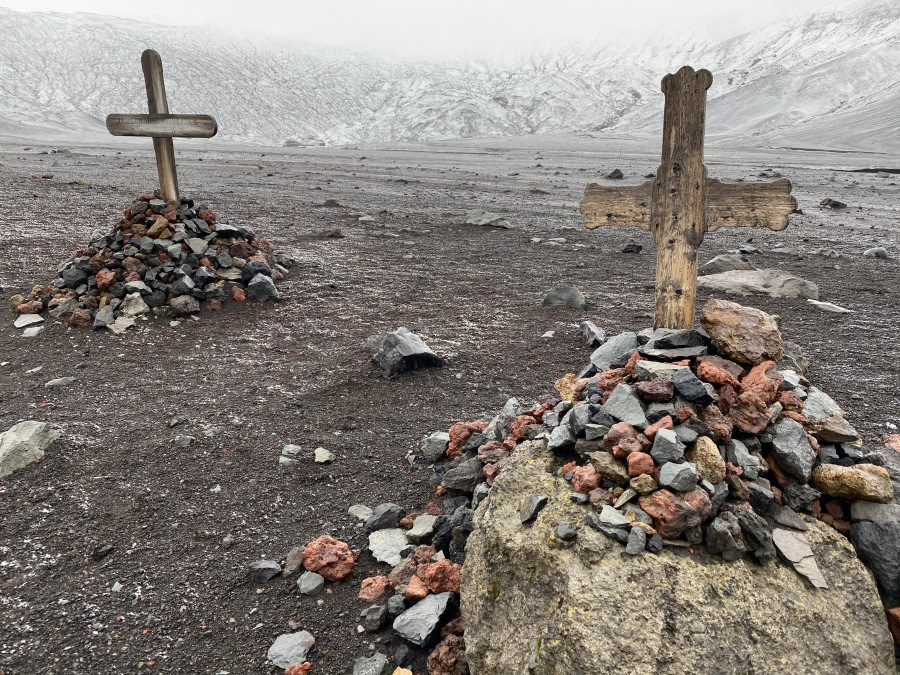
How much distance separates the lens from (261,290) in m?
7.93

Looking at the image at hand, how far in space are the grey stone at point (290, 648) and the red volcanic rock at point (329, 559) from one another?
385 mm

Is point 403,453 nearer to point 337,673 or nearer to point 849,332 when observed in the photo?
point 337,673

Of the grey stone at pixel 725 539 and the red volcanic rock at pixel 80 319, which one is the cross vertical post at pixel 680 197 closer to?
the grey stone at pixel 725 539

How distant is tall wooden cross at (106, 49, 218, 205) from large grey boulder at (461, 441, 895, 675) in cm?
770

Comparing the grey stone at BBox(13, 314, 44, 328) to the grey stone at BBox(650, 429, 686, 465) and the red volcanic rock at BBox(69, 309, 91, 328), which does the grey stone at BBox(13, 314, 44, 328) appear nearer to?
the red volcanic rock at BBox(69, 309, 91, 328)

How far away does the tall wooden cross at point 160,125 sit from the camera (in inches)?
323

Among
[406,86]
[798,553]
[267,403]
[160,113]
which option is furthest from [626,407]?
[406,86]

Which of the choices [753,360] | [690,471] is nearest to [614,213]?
[753,360]

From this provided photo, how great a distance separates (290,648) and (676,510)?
76.0 inches

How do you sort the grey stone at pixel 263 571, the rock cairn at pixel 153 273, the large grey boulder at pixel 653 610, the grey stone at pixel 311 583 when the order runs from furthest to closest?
1. the rock cairn at pixel 153 273
2. the grey stone at pixel 263 571
3. the grey stone at pixel 311 583
4. the large grey boulder at pixel 653 610

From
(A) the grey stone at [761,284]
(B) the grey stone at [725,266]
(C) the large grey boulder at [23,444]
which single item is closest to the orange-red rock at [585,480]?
(C) the large grey boulder at [23,444]

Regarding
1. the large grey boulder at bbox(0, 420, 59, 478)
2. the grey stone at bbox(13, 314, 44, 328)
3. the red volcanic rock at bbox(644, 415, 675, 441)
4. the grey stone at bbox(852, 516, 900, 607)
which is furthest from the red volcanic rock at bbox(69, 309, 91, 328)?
the grey stone at bbox(852, 516, 900, 607)

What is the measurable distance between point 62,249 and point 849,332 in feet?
37.5

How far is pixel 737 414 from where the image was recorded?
2.88 m
